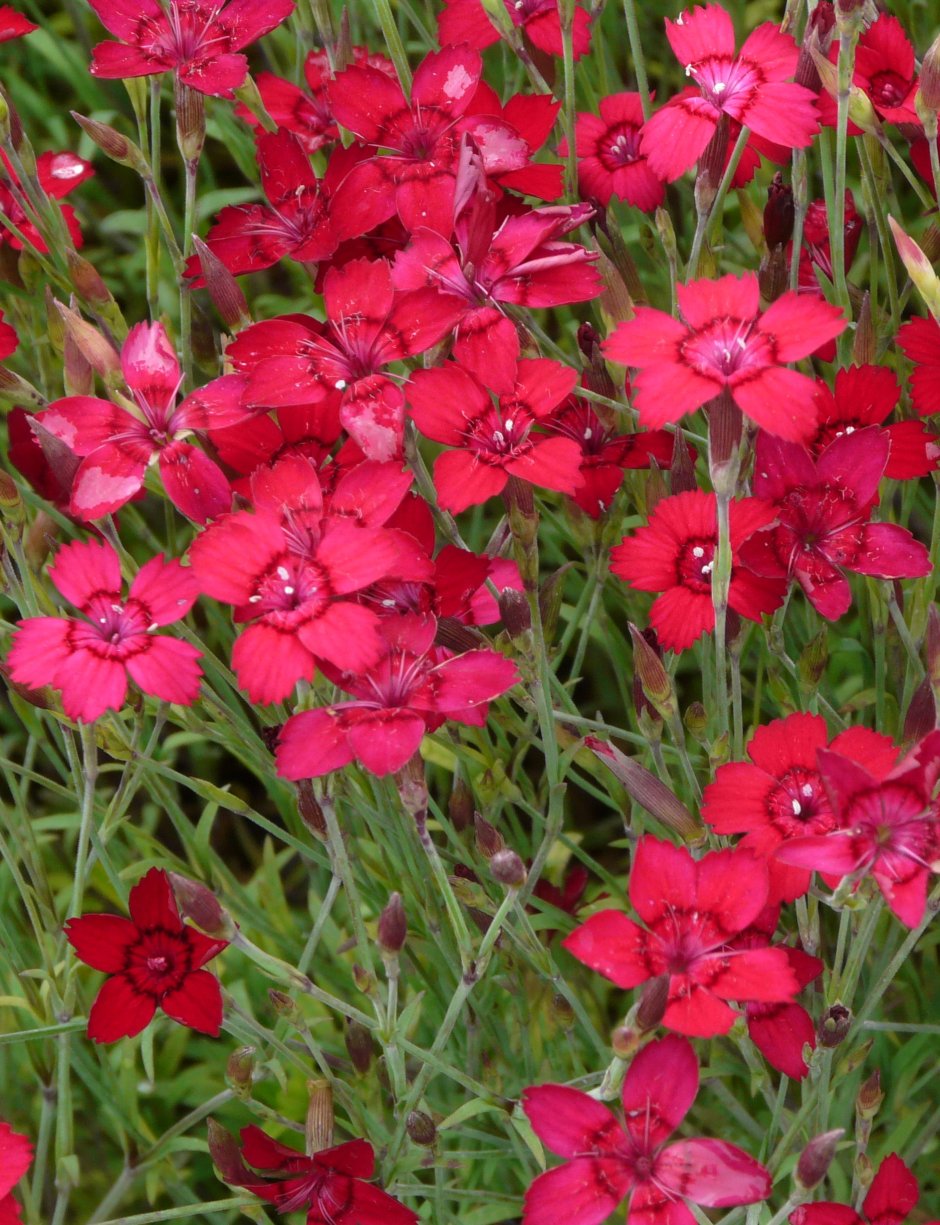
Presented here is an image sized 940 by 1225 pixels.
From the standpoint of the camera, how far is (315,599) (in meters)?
1.05

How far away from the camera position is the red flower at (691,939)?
104cm

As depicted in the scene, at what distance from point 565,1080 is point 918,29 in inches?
61.4

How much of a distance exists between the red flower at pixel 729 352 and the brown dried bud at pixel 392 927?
0.40 meters

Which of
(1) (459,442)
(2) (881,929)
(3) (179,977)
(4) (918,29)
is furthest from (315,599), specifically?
(4) (918,29)

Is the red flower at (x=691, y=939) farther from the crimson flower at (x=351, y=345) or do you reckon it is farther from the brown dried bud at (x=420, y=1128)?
the crimson flower at (x=351, y=345)

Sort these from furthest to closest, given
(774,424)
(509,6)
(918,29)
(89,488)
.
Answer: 1. (918,29)
2. (509,6)
3. (89,488)
4. (774,424)

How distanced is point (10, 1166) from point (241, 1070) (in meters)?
0.20

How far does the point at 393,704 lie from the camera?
3.52ft

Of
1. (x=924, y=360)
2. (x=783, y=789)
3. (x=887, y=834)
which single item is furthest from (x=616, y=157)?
(x=887, y=834)

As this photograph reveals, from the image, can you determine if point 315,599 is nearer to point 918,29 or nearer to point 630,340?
point 630,340

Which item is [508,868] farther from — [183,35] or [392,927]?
[183,35]

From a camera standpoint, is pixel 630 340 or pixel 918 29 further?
pixel 918 29

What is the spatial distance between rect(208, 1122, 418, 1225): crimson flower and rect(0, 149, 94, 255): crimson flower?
0.90 metres

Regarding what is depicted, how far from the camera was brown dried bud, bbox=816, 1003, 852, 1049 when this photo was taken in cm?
112
